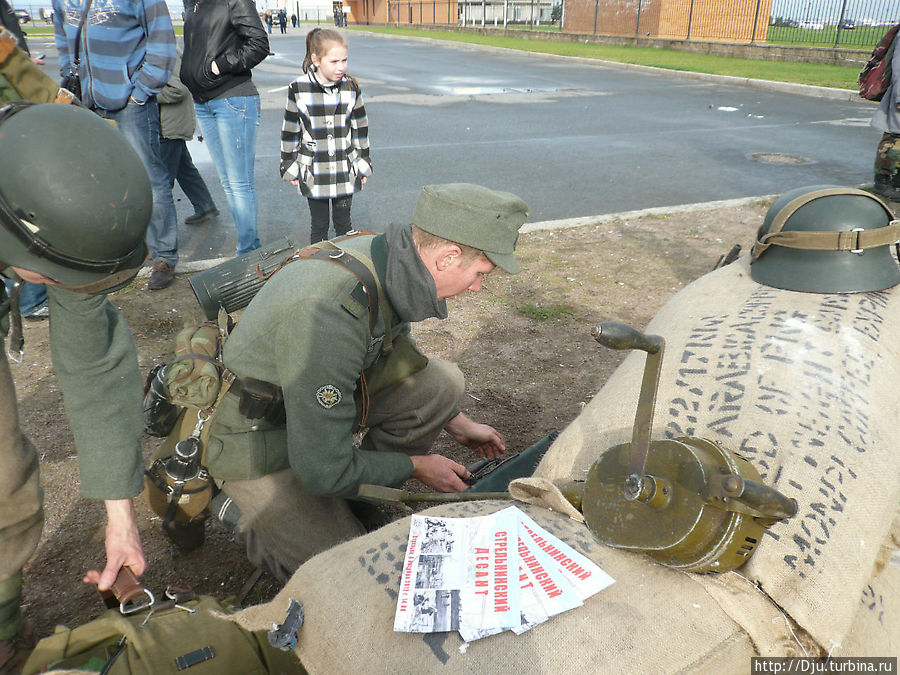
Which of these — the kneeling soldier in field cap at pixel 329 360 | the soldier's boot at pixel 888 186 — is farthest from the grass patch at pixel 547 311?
the soldier's boot at pixel 888 186

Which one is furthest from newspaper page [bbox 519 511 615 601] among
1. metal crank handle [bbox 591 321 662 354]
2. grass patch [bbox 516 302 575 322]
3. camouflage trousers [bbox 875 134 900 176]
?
camouflage trousers [bbox 875 134 900 176]

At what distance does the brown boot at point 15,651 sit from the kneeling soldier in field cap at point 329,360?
0.69 meters

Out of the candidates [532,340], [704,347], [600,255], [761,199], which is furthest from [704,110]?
[704,347]

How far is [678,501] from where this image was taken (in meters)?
1.35

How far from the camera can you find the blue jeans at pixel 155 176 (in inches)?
175

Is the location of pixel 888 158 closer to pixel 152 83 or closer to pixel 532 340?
pixel 532 340

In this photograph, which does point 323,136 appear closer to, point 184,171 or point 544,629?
point 184,171

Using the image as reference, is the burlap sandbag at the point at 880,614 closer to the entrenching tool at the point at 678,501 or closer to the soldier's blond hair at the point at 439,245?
the entrenching tool at the point at 678,501

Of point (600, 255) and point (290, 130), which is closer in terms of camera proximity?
point (290, 130)

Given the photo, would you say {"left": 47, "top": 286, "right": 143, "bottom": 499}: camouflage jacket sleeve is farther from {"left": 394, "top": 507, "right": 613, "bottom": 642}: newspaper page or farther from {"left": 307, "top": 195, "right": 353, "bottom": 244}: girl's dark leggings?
{"left": 307, "top": 195, "right": 353, "bottom": 244}: girl's dark leggings

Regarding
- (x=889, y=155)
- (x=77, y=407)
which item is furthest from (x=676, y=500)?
(x=889, y=155)

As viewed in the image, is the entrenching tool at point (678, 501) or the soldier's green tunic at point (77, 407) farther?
the soldier's green tunic at point (77, 407)

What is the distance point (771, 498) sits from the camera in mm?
1221

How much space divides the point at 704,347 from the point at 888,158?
16.8 ft
